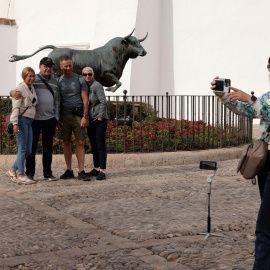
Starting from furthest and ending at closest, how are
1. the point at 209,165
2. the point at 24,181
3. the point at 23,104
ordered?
the point at 24,181, the point at 23,104, the point at 209,165

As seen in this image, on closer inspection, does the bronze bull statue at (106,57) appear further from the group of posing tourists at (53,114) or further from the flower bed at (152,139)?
the group of posing tourists at (53,114)

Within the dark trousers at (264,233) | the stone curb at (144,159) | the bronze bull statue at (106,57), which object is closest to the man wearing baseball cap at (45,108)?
the stone curb at (144,159)

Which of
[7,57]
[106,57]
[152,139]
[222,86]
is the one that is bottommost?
[152,139]

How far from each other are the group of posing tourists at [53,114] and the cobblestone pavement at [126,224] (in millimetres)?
341

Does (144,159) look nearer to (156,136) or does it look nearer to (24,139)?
(156,136)

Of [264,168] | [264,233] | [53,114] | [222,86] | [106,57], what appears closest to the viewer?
[264,233]

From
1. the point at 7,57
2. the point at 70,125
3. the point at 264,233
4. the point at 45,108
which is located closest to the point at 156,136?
the point at 70,125

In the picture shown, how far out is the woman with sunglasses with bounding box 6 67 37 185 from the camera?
7.78 metres

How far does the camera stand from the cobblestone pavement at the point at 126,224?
4227 mm

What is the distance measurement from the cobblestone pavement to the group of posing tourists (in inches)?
13.4

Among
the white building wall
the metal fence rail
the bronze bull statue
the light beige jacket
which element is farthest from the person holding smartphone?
the white building wall

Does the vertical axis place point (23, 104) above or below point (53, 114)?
above

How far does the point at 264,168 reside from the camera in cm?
346

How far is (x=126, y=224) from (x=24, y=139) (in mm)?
3021
